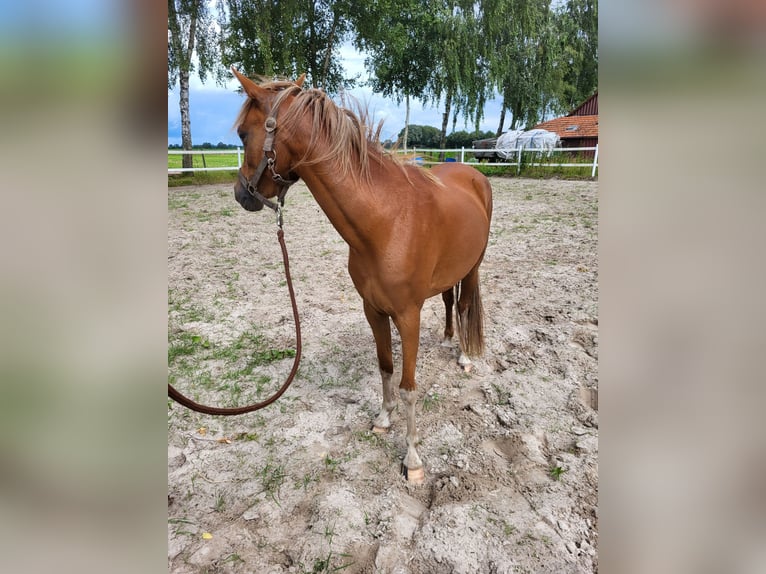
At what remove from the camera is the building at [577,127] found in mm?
24875

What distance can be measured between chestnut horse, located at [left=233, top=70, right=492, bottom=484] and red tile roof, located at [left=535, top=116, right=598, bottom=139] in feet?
85.1

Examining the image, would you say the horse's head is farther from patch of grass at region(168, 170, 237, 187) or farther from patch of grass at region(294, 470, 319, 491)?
patch of grass at region(168, 170, 237, 187)

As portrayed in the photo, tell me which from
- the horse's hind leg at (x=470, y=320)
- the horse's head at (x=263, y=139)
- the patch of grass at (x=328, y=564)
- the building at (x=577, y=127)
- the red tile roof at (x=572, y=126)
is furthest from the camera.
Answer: the red tile roof at (x=572, y=126)

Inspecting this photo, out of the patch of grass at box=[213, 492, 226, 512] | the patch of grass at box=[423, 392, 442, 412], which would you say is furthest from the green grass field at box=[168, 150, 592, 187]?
the patch of grass at box=[213, 492, 226, 512]

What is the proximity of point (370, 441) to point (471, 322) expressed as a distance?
4.32ft

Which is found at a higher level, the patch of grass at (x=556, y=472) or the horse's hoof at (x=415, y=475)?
the patch of grass at (x=556, y=472)

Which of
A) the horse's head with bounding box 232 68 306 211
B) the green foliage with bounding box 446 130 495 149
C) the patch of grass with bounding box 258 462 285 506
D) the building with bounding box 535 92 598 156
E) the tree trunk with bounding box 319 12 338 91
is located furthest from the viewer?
the green foliage with bounding box 446 130 495 149

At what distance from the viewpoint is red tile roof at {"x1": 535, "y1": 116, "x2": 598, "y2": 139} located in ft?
82.2

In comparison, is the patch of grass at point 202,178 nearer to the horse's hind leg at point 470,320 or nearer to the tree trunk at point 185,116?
the tree trunk at point 185,116

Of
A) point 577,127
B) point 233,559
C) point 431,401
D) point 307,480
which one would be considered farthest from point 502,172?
point 233,559

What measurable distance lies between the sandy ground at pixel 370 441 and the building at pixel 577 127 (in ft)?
79.2

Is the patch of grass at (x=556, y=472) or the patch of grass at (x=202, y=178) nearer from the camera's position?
the patch of grass at (x=556, y=472)

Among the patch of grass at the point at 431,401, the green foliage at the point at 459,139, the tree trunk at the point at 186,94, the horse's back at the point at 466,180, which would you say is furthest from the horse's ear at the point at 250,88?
the green foliage at the point at 459,139
